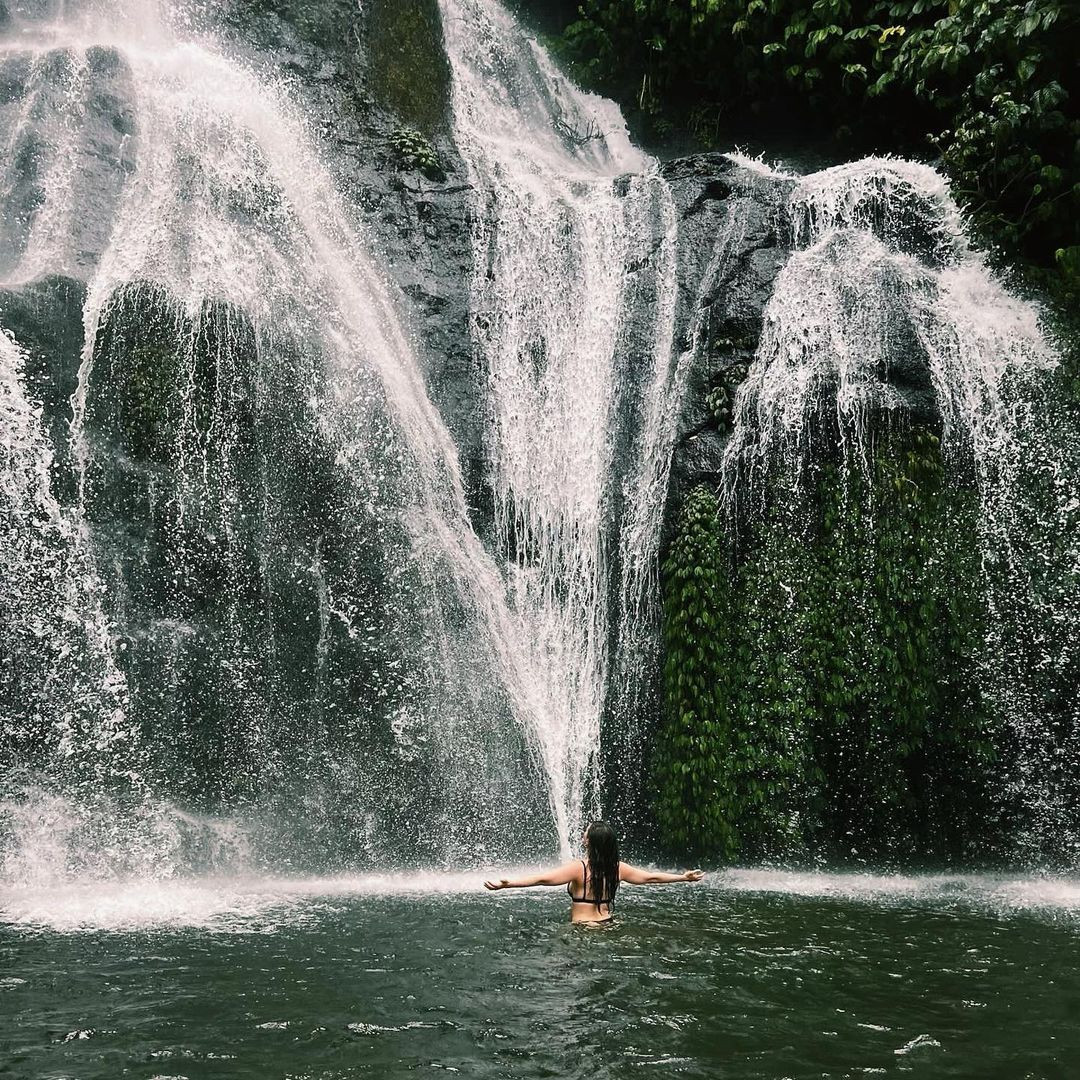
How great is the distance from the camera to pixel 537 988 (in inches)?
219

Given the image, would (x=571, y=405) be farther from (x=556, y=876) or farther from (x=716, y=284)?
(x=556, y=876)

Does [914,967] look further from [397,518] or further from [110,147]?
[110,147]

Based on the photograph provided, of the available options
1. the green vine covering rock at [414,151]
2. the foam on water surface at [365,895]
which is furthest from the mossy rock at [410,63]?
the foam on water surface at [365,895]

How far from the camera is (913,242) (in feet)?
39.5

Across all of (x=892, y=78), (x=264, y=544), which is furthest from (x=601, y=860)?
(x=892, y=78)

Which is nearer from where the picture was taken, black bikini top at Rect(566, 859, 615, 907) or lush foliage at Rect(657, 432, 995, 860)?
black bikini top at Rect(566, 859, 615, 907)

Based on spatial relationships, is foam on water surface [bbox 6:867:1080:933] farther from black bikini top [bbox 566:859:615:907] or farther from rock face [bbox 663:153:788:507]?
rock face [bbox 663:153:788:507]

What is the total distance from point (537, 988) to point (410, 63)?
43.0 feet

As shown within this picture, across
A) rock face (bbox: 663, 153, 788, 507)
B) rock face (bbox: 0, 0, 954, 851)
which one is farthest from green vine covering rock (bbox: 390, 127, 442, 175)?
rock face (bbox: 663, 153, 788, 507)

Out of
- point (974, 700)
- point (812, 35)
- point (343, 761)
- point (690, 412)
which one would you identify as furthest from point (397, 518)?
point (812, 35)

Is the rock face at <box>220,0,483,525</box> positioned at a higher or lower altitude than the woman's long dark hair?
higher

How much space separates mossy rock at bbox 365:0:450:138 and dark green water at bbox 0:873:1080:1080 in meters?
10.5

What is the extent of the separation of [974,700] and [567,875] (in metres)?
4.85

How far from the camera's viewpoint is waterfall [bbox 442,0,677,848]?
35.5 feet
